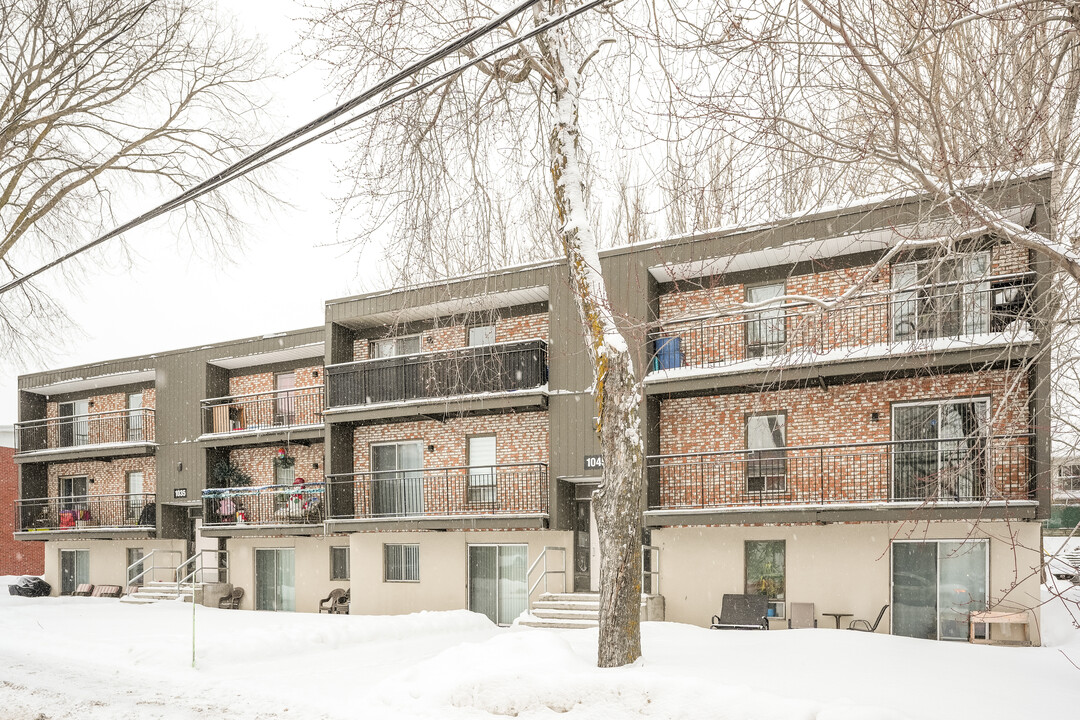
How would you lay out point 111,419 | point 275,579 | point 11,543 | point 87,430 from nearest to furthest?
1. point 275,579
2. point 111,419
3. point 87,430
4. point 11,543

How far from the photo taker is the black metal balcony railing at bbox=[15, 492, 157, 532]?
26234mm

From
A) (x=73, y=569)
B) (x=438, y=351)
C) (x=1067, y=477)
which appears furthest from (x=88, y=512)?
(x=1067, y=477)

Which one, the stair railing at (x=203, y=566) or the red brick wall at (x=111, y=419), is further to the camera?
the red brick wall at (x=111, y=419)

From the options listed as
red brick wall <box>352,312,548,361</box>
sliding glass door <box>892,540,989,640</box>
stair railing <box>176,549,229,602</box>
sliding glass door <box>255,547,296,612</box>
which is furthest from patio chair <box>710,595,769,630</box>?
stair railing <box>176,549,229,602</box>

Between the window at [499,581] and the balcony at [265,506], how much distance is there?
14.4ft

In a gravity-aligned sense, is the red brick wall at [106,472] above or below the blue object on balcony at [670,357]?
below

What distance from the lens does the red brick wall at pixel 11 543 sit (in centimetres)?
3384

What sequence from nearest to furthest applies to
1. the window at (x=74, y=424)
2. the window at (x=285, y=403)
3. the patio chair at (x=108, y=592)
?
the window at (x=285, y=403) < the patio chair at (x=108, y=592) < the window at (x=74, y=424)

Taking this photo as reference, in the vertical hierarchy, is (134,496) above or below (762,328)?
below

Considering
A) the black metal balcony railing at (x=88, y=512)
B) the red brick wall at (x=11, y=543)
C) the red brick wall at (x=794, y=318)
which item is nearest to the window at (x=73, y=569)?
the black metal balcony railing at (x=88, y=512)

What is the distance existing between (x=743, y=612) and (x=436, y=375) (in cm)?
844

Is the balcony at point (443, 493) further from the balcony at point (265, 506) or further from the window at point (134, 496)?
the window at point (134, 496)

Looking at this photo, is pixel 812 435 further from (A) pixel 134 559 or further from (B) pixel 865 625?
(A) pixel 134 559

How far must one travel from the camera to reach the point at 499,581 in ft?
64.1
